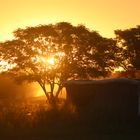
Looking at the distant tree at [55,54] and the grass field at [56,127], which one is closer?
the grass field at [56,127]

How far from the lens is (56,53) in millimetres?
58812

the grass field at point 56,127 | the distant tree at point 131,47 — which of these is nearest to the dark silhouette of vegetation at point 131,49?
the distant tree at point 131,47

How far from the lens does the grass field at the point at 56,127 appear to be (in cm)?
2192

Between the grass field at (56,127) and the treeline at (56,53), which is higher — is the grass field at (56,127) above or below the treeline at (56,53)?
below

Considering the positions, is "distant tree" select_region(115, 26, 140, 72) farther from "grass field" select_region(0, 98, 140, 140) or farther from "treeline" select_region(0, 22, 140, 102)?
"grass field" select_region(0, 98, 140, 140)

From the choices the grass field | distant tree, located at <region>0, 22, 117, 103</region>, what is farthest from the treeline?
the grass field

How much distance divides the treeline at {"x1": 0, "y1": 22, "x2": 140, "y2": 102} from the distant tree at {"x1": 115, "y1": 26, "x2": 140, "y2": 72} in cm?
435

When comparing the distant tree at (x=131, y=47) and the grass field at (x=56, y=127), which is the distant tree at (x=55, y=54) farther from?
the grass field at (x=56, y=127)

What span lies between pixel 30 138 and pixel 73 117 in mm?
5555

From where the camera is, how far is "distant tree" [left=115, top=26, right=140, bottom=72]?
64250 mm

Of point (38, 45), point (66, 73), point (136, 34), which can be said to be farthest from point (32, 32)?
point (136, 34)

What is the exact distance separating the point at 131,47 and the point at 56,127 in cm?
4183

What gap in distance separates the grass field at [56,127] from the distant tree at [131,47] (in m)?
37.4

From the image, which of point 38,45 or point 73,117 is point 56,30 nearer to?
point 38,45
